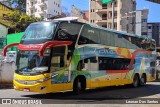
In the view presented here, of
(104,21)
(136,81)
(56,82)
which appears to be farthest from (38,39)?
(104,21)

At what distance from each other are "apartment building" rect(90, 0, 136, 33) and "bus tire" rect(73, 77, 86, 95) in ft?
168

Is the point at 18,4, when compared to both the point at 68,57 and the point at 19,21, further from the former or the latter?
the point at 68,57

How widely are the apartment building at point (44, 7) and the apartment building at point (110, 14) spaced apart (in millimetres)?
20297

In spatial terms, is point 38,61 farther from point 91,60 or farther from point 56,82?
point 91,60

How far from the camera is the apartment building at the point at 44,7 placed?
94.6 metres

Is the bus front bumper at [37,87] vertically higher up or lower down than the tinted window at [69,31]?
lower down

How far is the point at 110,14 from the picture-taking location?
236 feet

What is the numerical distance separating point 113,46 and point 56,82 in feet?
20.3

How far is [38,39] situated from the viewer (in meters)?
15.1

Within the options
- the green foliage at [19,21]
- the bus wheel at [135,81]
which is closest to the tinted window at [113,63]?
the bus wheel at [135,81]

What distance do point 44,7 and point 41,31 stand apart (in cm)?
8140

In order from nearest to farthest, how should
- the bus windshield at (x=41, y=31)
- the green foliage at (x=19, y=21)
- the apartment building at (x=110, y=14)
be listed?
the bus windshield at (x=41, y=31) → the green foliage at (x=19, y=21) → the apartment building at (x=110, y=14)

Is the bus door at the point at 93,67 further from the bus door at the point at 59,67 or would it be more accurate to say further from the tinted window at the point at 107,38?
the bus door at the point at 59,67

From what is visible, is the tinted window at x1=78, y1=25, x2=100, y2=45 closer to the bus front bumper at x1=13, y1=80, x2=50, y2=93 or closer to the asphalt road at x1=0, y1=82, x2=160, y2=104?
the asphalt road at x1=0, y1=82, x2=160, y2=104
